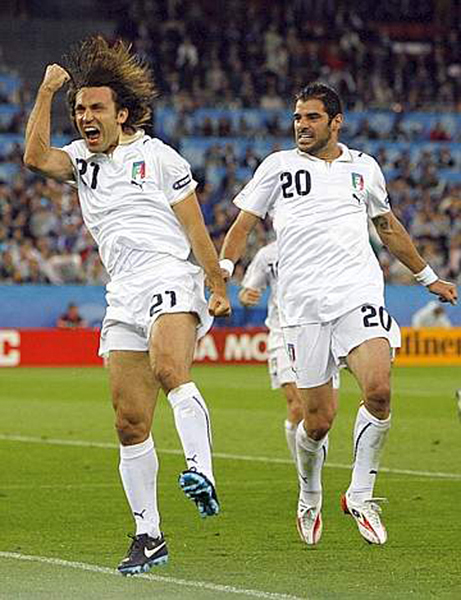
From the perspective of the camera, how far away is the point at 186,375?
814 cm

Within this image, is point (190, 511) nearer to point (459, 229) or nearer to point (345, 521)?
point (345, 521)

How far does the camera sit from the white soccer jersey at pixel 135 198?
846 centimetres

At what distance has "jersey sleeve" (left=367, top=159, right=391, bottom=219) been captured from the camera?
9953 mm

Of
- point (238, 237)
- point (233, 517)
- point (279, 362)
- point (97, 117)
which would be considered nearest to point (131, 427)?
point (97, 117)

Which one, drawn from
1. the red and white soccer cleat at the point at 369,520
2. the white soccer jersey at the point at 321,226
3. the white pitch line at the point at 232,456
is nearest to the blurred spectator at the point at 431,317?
the white pitch line at the point at 232,456

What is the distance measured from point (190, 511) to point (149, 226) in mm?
3434

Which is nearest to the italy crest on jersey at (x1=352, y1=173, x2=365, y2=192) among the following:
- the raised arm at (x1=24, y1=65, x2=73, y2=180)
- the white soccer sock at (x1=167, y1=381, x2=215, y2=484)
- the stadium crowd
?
the raised arm at (x1=24, y1=65, x2=73, y2=180)

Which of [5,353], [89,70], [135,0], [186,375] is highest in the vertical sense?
[135,0]

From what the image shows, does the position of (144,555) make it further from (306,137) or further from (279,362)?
(279,362)

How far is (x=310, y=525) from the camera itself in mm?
9750

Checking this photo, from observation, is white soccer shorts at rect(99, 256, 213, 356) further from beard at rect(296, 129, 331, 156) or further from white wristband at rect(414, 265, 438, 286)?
white wristband at rect(414, 265, 438, 286)

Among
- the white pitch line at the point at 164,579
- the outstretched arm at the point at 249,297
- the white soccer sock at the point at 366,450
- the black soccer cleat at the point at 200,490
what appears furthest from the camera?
the outstretched arm at the point at 249,297

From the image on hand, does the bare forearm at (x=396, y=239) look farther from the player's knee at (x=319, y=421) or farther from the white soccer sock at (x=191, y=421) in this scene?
the white soccer sock at (x=191, y=421)

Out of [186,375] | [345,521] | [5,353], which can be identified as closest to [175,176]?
[186,375]
